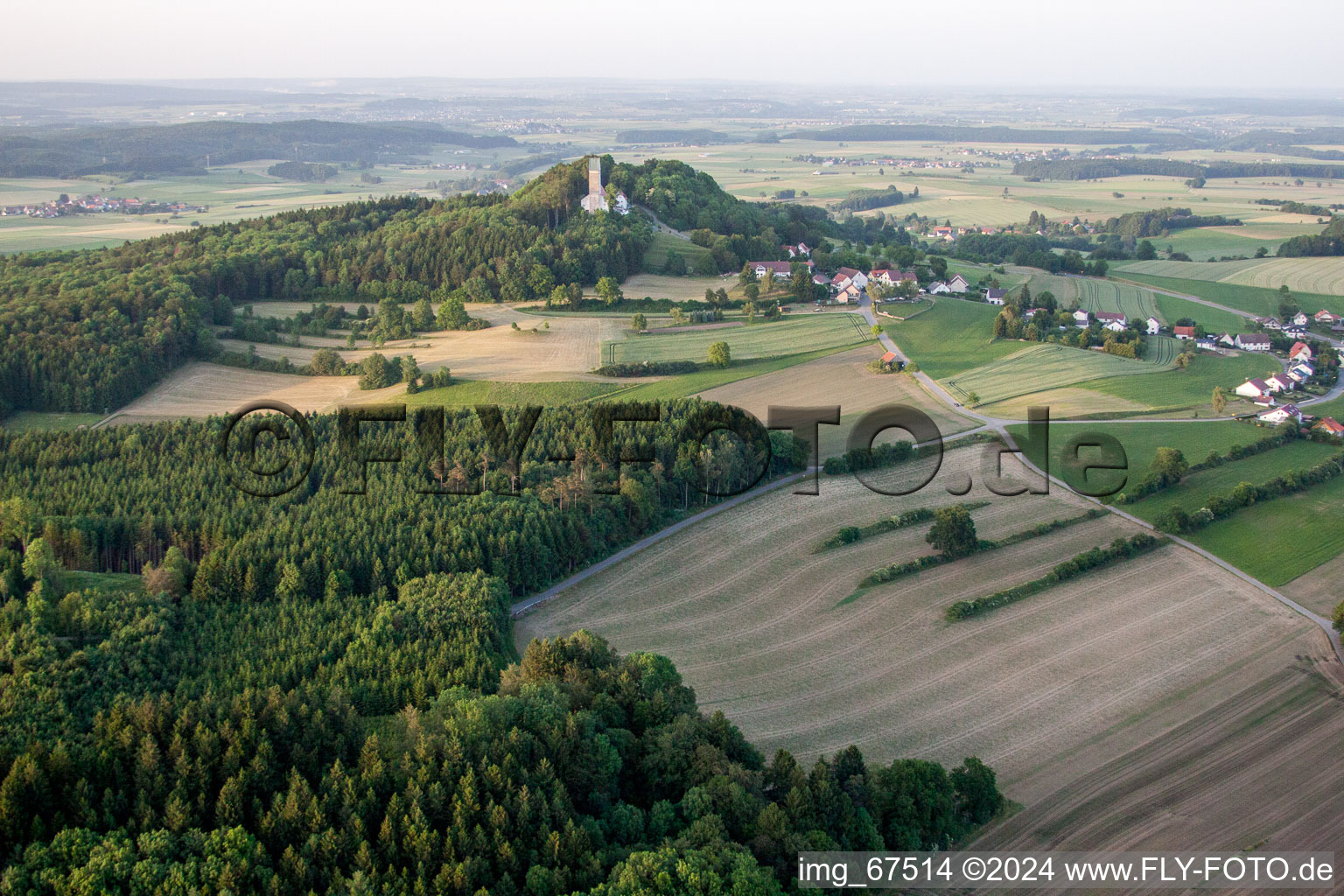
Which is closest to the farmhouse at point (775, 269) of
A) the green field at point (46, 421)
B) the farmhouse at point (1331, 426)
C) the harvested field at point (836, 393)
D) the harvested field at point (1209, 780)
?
the harvested field at point (836, 393)

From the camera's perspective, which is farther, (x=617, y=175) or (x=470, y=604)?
(x=617, y=175)

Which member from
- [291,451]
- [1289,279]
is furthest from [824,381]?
[1289,279]

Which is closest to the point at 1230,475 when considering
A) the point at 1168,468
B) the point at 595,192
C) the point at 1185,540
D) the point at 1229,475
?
the point at 1229,475

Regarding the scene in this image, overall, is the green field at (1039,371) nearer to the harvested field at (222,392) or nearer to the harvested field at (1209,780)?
the harvested field at (1209,780)

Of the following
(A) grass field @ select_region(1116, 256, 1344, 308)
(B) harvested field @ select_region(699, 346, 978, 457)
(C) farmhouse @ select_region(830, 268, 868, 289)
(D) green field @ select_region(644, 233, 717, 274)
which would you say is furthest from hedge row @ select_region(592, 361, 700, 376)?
(A) grass field @ select_region(1116, 256, 1344, 308)

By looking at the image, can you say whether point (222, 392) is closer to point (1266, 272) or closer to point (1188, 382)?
point (1188, 382)

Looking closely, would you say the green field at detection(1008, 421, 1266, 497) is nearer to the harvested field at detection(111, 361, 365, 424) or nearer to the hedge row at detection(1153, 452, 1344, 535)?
the hedge row at detection(1153, 452, 1344, 535)

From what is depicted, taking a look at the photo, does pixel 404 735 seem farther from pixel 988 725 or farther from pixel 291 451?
pixel 291 451
